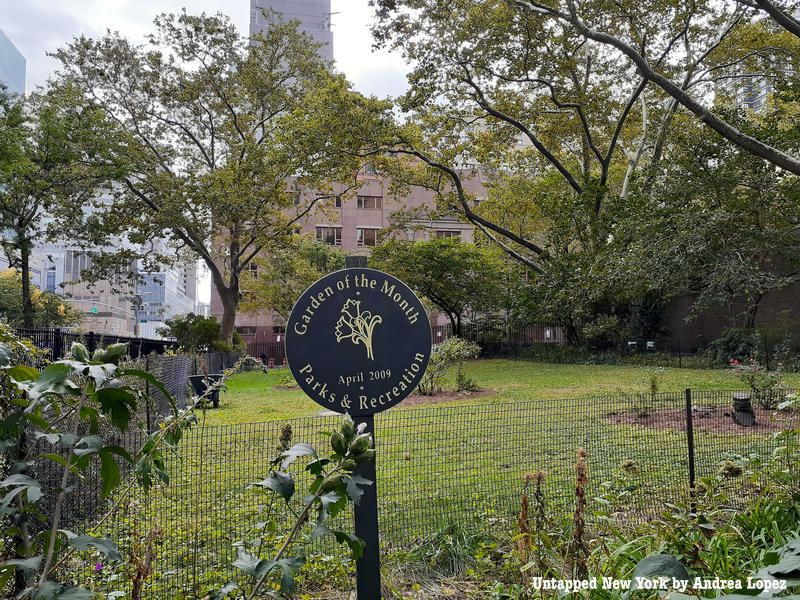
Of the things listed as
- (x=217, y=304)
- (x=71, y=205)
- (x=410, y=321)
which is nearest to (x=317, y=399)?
(x=410, y=321)

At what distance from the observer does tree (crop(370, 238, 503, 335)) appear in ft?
108

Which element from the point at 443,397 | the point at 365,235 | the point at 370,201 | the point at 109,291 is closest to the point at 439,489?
the point at 443,397

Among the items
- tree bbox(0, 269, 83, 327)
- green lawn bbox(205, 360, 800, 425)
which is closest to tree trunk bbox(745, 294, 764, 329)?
green lawn bbox(205, 360, 800, 425)

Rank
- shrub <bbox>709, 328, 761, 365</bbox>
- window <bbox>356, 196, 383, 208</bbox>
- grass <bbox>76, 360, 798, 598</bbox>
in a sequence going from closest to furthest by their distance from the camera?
grass <bbox>76, 360, 798, 598</bbox> < shrub <bbox>709, 328, 761, 365</bbox> < window <bbox>356, 196, 383, 208</bbox>

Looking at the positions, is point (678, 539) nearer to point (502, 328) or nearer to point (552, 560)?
point (552, 560)

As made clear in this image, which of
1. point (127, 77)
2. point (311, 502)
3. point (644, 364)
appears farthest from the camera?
point (127, 77)

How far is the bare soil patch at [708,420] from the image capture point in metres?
8.38

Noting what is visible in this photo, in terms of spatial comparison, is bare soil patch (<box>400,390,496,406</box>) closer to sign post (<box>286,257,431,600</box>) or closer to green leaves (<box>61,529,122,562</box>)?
sign post (<box>286,257,431,600</box>)

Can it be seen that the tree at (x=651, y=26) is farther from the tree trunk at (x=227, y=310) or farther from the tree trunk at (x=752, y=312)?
the tree trunk at (x=227, y=310)

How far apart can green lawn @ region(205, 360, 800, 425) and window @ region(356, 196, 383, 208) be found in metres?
33.4

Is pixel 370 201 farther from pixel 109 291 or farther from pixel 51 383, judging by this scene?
pixel 51 383

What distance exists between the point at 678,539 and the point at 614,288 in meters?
20.1

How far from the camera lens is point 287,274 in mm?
36750

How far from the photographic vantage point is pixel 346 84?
21766 millimetres
